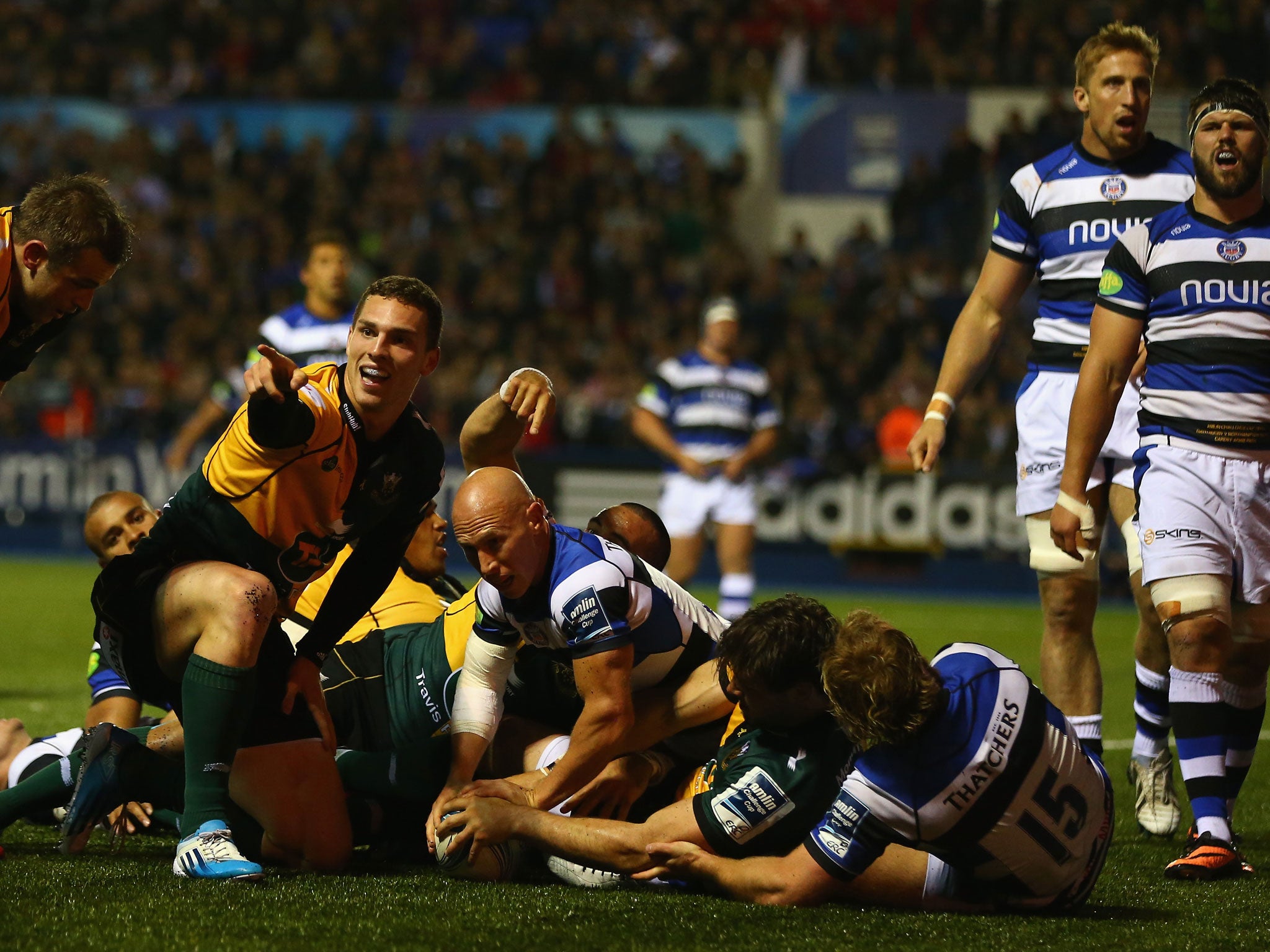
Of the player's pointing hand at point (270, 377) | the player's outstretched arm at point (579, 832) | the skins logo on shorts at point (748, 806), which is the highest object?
the player's pointing hand at point (270, 377)

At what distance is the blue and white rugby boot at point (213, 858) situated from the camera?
3965 millimetres

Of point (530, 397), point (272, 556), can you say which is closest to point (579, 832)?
point (272, 556)

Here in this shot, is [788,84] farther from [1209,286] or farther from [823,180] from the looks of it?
[1209,286]

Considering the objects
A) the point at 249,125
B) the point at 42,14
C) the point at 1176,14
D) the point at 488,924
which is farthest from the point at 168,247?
the point at 488,924

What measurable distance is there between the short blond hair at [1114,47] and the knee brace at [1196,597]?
194cm

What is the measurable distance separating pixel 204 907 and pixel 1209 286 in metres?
3.30

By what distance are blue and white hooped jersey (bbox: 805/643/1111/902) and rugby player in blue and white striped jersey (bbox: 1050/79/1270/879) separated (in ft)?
2.83

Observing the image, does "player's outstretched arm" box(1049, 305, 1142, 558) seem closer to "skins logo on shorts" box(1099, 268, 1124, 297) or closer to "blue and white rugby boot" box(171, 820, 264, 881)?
"skins logo on shorts" box(1099, 268, 1124, 297)

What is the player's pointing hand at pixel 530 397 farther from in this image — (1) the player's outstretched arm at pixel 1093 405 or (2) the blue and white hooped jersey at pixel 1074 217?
(2) the blue and white hooped jersey at pixel 1074 217

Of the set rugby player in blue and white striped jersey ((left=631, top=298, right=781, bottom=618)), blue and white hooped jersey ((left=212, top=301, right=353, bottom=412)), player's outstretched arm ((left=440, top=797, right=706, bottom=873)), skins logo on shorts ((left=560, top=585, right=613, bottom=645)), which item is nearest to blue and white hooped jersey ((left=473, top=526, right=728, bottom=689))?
skins logo on shorts ((left=560, top=585, right=613, bottom=645))

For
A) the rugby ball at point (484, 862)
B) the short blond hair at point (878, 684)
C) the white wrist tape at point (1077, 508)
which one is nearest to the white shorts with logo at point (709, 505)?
the white wrist tape at point (1077, 508)

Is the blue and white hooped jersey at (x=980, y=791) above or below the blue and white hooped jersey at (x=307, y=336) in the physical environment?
below

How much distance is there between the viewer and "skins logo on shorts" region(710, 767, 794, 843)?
12.9 ft

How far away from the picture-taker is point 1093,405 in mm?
4762
